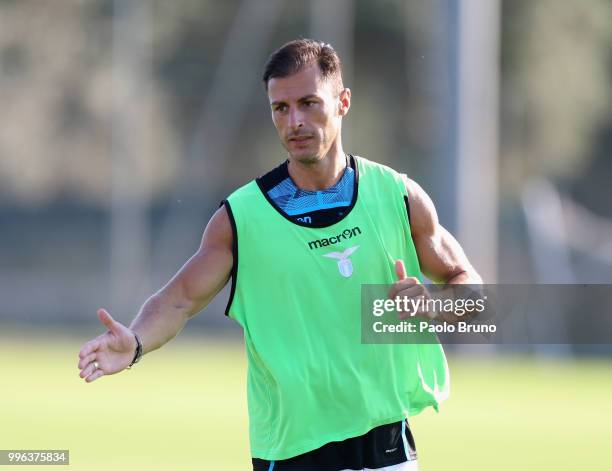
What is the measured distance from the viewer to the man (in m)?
6.00

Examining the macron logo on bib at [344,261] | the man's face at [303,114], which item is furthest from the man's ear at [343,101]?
the macron logo on bib at [344,261]

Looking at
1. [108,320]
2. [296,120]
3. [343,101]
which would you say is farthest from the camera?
[343,101]

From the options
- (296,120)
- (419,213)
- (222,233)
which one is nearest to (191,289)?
(222,233)

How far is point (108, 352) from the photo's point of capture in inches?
232

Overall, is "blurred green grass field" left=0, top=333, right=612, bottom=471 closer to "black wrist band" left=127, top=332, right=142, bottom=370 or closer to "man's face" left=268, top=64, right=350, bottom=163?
"black wrist band" left=127, top=332, right=142, bottom=370

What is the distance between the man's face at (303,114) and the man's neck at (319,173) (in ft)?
0.16

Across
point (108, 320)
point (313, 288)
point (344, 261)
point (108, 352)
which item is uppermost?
point (344, 261)

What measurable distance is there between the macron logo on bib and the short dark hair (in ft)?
2.71

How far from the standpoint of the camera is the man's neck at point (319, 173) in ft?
20.6

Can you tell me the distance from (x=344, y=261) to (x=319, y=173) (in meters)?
0.45

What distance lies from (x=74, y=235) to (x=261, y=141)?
6237 millimetres

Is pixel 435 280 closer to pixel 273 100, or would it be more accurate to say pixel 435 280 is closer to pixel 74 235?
pixel 273 100

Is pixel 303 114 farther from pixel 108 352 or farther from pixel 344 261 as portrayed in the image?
pixel 108 352

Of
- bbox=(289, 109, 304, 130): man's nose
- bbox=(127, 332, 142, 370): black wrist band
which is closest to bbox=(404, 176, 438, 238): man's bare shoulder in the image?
bbox=(289, 109, 304, 130): man's nose
